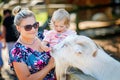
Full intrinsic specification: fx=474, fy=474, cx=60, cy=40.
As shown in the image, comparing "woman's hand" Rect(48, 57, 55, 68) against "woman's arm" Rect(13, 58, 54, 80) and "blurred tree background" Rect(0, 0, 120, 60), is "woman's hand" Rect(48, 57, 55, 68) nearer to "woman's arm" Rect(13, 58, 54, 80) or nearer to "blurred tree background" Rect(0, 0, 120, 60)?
"woman's arm" Rect(13, 58, 54, 80)

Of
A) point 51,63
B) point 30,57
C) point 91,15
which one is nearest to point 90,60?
point 51,63

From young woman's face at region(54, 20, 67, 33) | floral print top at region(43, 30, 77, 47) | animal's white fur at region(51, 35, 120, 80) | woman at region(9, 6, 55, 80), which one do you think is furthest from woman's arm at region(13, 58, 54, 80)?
young woman's face at region(54, 20, 67, 33)

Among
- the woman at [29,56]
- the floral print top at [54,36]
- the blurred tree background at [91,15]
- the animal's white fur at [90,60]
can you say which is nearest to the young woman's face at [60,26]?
the floral print top at [54,36]

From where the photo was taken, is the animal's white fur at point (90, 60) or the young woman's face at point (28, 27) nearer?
the animal's white fur at point (90, 60)

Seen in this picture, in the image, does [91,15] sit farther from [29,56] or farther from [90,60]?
[90,60]

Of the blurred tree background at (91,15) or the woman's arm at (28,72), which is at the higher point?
the woman's arm at (28,72)

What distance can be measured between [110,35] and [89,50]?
10274 millimetres

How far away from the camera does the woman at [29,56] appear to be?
3.40m

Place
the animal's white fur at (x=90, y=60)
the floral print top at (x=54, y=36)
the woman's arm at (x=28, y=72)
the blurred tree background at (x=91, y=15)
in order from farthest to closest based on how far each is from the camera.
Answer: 1. the blurred tree background at (x=91, y=15)
2. the floral print top at (x=54, y=36)
3. the woman's arm at (x=28, y=72)
4. the animal's white fur at (x=90, y=60)

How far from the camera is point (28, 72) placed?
3408mm

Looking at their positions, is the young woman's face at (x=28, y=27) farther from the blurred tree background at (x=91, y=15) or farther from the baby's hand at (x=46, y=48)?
the blurred tree background at (x=91, y=15)

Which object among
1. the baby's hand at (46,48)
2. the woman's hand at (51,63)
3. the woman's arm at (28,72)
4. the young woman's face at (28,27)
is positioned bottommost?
the woman's arm at (28,72)

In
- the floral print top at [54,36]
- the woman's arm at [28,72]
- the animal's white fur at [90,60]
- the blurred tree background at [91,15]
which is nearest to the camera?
the animal's white fur at [90,60]

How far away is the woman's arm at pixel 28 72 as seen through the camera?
3.38m
